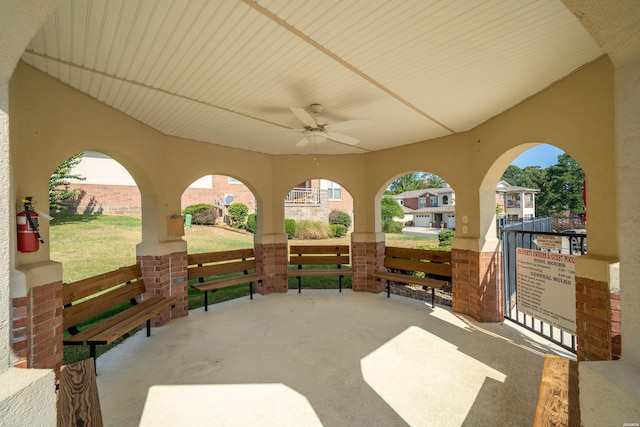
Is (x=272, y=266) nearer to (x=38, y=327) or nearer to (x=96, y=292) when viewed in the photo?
(x=96, y=292)

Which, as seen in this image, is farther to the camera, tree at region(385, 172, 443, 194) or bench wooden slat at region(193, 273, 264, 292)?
tree at region(385, 172, 443, 194)

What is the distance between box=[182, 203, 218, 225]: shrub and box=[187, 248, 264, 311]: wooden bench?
1133 centimetres

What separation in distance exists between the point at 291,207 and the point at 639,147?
1869 centimetres

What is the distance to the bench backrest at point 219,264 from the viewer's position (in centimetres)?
591

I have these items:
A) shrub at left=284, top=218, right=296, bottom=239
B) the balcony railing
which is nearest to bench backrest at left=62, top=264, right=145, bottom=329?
shrub at left=284, top=218, right=296, bottom=239

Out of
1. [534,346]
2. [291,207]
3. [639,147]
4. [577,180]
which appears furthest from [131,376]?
[577,180]

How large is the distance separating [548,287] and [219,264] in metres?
5.85

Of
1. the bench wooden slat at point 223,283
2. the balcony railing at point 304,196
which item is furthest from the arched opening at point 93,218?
the balcony railing at point 304,196

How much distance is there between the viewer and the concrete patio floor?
8.84 feet

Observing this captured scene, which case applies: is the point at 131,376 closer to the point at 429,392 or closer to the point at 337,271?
the point at 429,392

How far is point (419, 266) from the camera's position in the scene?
6.18 meters

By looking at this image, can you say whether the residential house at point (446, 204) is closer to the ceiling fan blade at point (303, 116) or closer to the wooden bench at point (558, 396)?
the ceiling fan blade at point (303, 116)

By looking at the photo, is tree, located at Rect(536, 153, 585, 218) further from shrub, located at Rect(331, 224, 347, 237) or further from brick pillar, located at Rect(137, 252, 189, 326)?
brick pillar, located at Rect(137, 252, 189, 326)

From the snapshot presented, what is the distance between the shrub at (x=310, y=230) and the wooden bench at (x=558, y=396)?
14.6 m
